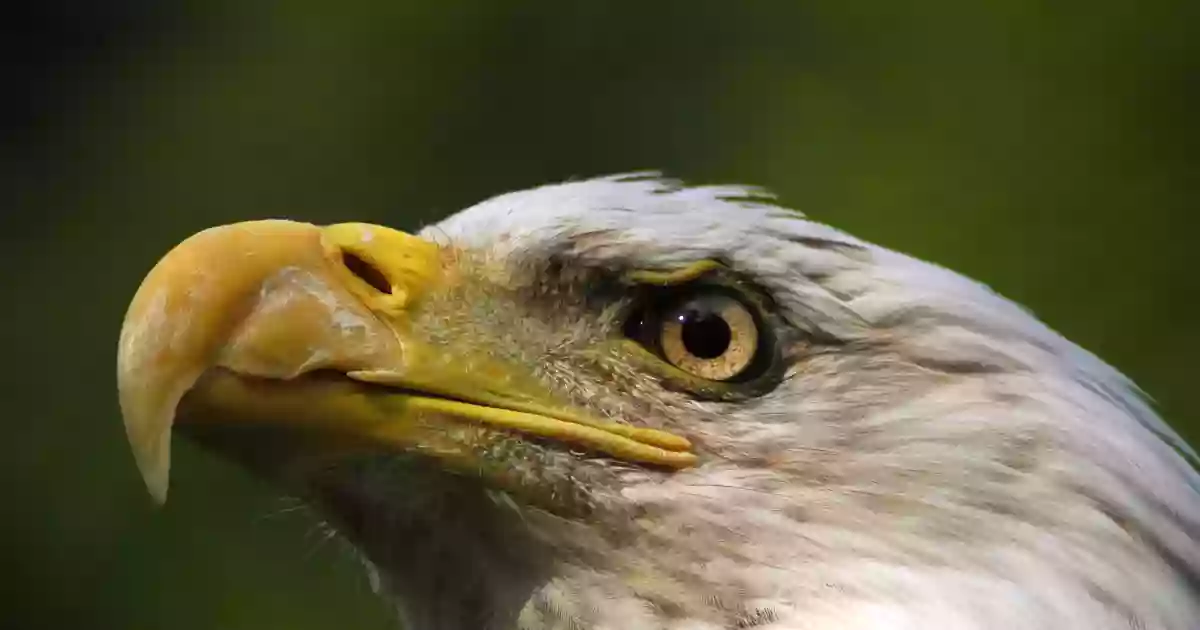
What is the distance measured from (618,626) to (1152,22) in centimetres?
198

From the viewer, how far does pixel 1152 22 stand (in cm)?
235

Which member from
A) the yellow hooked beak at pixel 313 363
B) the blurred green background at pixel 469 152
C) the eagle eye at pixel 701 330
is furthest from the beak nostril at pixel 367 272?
the blurred green background at pixel 469 152

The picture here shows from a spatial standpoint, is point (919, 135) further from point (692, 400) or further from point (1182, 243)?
point (692, 400)

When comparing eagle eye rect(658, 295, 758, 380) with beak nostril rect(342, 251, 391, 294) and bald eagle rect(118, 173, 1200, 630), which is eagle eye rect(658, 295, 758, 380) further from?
beak nostril rect(342, 251, 391, 294)

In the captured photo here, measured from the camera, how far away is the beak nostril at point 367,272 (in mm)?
923

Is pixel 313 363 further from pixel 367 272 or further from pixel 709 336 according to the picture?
pixel 709 336

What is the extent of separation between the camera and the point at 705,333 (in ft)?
3.14

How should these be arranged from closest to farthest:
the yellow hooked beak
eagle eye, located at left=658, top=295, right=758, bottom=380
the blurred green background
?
1. the yellow hooked beak
2. eagle eye, located at left=658, top=295, right=758, bottom=380
3. the blurred green background

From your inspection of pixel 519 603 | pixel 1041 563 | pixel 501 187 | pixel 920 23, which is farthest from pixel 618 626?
pixel 920 23

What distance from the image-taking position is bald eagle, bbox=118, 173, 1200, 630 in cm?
86

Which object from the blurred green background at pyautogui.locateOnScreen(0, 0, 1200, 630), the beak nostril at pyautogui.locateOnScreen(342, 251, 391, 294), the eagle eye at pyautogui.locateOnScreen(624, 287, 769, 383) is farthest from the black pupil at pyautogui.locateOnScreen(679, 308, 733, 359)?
the blurred green background at pyautogui.locateOnScreen(0, 0, 1200, 630)

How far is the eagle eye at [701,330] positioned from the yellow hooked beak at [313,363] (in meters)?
0.07

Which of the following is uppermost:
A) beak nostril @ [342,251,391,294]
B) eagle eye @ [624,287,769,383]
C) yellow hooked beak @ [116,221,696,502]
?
eagle eye @ [624,287,769,383]

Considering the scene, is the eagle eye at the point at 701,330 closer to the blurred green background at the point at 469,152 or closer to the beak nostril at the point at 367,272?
the beak nostril at the point at 367,272
